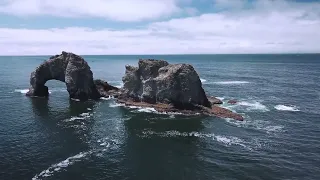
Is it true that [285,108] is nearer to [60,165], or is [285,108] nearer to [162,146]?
[162,146]

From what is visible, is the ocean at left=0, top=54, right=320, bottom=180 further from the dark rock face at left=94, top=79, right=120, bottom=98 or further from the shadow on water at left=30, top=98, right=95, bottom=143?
the dark rock face at left=94, top=79, right=120, bottom=98

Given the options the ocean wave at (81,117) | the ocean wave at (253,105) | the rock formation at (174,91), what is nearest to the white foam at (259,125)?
the rock formation at (174,91)

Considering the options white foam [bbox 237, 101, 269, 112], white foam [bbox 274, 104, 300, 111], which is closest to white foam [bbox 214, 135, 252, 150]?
white foam [bbox 237, 101, 269, 112]

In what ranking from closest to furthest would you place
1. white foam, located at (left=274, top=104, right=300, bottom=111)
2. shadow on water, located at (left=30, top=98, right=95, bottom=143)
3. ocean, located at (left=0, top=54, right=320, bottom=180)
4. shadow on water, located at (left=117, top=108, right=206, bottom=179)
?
1. ocean, located at (left=0, top=54, right=320, bottom=180)
2. shadow on water, located at (left=117, top=108, right=206, bottom=179)
3. shadow on water, located at (left=30, top=98, right=95, bottom=143)
4. white foam, located at (left=274, top=104, right=300, bottom=111)

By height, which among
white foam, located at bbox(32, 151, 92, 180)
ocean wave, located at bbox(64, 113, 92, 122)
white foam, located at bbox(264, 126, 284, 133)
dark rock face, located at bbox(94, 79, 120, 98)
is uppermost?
dark rock face, located at bbox(94, 79, 120, 98)

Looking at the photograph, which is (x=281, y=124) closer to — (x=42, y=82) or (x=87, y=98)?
(x=87, y=98)

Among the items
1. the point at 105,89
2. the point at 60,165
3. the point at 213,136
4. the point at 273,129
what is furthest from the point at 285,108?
the point at 60,165

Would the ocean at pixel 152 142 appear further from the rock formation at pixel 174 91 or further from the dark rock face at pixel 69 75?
the dark rock face at pixel 69 75
